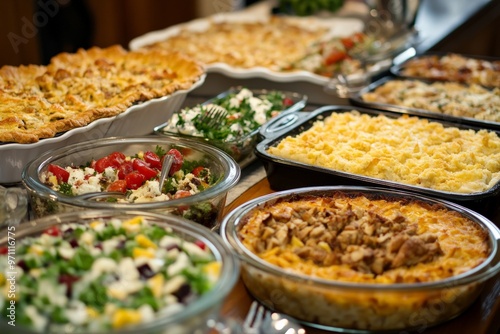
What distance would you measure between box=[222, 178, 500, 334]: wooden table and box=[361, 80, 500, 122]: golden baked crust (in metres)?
1.24

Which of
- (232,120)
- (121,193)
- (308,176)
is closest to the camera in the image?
(121,193)

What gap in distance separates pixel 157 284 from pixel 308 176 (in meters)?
1.02

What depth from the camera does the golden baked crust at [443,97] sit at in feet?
9.42

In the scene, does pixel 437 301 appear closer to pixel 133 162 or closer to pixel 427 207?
pixel 427 207

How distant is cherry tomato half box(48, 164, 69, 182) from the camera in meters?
1.96

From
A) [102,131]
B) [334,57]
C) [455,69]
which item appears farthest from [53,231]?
[455,69]

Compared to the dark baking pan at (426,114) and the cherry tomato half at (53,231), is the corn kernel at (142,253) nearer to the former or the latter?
the cherry tomato half at (53,231)

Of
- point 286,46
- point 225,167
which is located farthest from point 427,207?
point 286,46

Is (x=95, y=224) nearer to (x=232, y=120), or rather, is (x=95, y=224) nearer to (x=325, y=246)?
(x=325, y=246)

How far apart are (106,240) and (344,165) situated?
965 millimetres

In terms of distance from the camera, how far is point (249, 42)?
13.4 ft

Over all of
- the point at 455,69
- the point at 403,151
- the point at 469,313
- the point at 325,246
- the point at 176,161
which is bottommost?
the point at 455,69

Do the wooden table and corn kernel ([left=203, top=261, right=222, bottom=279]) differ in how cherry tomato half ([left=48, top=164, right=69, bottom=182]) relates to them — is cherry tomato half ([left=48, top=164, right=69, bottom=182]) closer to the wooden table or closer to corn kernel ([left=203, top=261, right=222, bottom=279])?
the wooden table

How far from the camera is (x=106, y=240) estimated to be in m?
1.47
